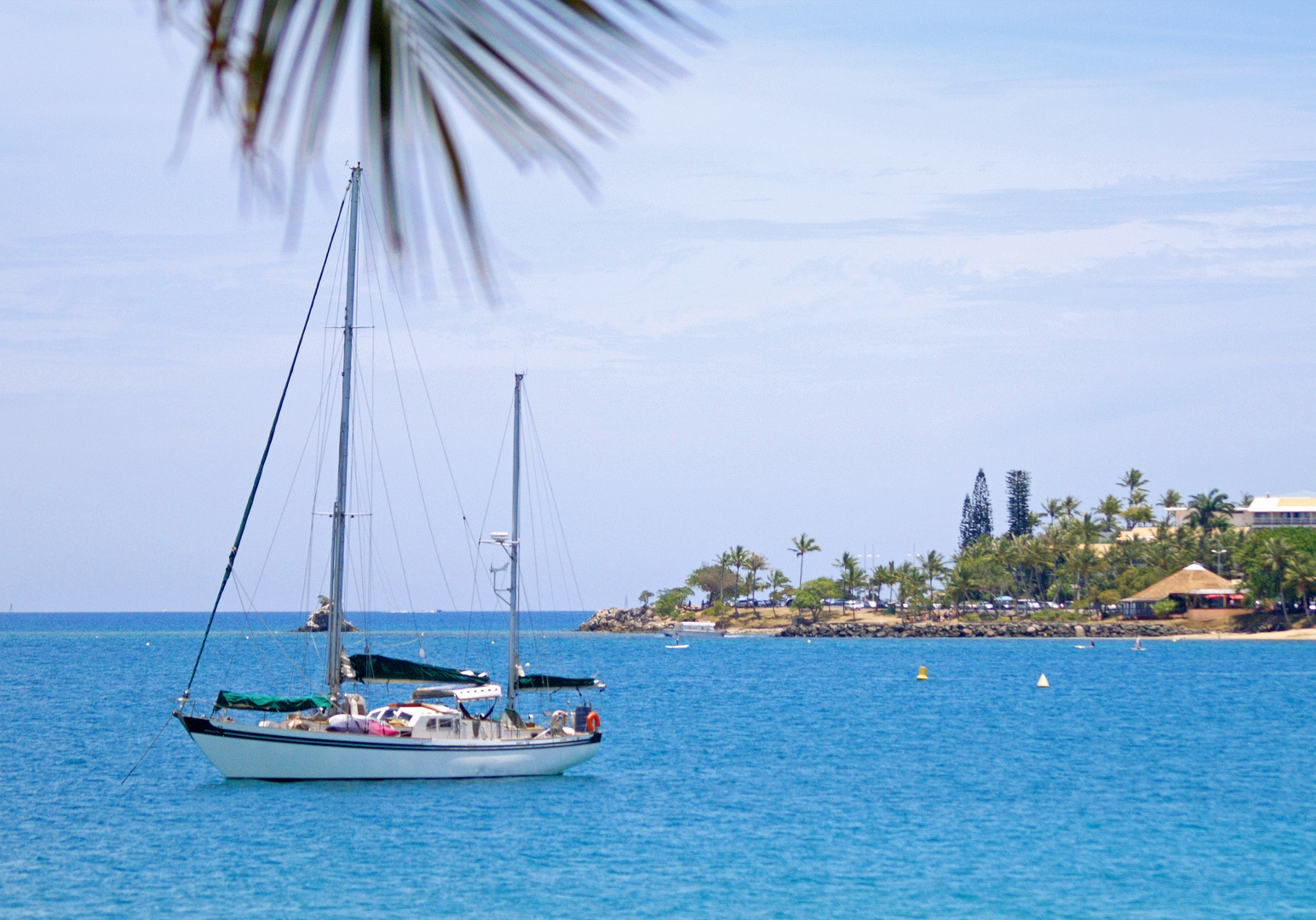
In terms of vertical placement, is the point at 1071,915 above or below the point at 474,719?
below

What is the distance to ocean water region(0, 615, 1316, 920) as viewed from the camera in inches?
938

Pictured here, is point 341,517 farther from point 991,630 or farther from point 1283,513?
point 1283,513

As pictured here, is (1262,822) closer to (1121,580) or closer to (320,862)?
(320,862)

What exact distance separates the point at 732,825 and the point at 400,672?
924 cm

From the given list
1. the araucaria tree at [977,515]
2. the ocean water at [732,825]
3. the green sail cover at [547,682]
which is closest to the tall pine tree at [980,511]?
the araucaria tree at [977,515]

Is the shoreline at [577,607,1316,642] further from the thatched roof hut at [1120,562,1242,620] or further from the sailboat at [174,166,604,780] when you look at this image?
the sailboat at [174,166,604,780]

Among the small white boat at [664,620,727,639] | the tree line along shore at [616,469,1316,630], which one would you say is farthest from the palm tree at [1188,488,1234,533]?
the small white boat at [664,620,727,639]

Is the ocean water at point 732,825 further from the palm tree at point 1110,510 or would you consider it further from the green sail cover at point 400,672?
the palm tree at point 1110,510

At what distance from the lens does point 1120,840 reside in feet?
97.8

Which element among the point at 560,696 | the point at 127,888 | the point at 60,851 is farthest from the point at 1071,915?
the point at 560,696

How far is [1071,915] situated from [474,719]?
17137mm

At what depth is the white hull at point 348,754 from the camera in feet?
111

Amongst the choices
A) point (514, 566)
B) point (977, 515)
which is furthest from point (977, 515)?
point (514, 566)

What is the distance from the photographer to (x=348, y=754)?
33.9 m
